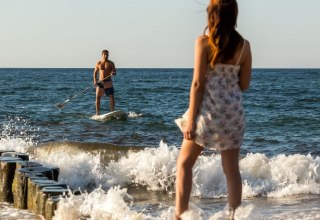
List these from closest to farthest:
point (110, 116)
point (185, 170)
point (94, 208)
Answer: point (185, 170)
point (94, 208)
point (110, 116)

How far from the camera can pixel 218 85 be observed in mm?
4391

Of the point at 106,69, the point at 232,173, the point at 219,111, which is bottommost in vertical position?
the point at 232,173

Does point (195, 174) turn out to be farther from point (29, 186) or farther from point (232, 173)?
point (232, 173)

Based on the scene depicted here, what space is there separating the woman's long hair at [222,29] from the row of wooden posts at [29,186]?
2.18 metres

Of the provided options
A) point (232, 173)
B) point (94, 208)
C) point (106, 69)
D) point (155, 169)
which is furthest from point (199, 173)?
point (106, 69)

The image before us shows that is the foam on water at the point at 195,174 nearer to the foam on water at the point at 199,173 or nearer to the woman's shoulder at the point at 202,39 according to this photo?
the foam on water at the point at 199,173

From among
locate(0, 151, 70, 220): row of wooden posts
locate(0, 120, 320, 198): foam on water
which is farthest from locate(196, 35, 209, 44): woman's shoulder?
locate(0, 120, 320, 198): foam on water

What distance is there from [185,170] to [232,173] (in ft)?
1.16

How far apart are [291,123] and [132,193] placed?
11270 mm

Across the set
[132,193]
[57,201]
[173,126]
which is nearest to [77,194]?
[57,201]

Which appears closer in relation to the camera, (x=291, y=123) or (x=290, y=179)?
(x=290, y=179)

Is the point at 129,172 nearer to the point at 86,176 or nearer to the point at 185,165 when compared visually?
the point at 86,176

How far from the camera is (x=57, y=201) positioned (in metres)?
5.55

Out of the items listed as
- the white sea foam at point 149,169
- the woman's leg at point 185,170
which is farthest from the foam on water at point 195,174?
the woman's leg at point 185,170
